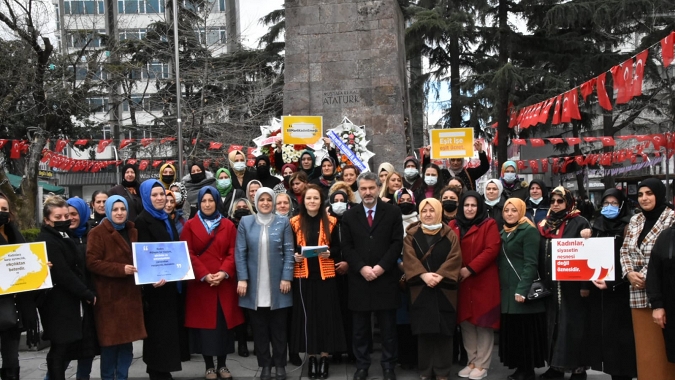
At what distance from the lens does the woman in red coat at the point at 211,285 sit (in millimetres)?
6496

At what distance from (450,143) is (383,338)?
12.7 feet

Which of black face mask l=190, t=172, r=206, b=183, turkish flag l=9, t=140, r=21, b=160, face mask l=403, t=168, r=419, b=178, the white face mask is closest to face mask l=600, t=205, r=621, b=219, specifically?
the white face mask

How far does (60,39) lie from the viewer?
2359 cm

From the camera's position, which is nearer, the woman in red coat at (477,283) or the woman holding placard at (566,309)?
the woman holding placard at (566,309)

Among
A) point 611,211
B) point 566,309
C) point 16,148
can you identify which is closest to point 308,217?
point 566,309

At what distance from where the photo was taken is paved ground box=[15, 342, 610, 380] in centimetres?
670

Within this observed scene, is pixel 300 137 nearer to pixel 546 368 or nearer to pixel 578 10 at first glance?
pixel 546 368

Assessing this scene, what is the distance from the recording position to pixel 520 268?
6.32m

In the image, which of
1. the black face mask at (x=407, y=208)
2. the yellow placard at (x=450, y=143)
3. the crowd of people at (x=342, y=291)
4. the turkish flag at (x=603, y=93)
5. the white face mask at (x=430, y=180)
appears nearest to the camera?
the crowd of people at (x=342, y=291)

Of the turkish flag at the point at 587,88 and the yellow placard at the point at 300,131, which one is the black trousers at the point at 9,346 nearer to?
the yellow placard at the point at 300,131

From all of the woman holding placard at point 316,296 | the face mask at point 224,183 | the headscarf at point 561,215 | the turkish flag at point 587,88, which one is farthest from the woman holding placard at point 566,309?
the turkish flag at point 587,88

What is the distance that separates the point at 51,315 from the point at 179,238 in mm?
1455

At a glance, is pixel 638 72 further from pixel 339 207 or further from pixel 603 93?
pixel 339 207

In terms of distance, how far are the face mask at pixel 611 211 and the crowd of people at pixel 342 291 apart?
0.02 meters
